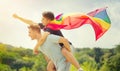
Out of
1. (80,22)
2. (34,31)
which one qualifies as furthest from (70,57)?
(80,22)

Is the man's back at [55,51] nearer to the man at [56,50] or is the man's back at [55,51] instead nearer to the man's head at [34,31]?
the man at [56,50]

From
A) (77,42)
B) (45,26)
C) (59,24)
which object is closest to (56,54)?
(45,26)

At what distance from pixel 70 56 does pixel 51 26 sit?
655 millimetres

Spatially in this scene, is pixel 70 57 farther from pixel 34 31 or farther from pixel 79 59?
pixel 79 59

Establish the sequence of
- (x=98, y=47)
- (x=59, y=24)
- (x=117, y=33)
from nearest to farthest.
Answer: (x=59, y=24) → (x=117, y=33) → (x=98, y=47)

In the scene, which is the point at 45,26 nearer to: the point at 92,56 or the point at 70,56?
the point at 70,56

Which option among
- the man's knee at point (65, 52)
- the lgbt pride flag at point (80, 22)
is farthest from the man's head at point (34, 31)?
the lgbt pride flag at point (80, 22)

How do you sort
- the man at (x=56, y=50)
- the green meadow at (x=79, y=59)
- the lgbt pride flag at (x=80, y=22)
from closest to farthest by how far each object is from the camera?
the man at (x=56, y=50) → the lgbt pride flag at (x=80, y=22) → the green meadow at (x=79, y=59)

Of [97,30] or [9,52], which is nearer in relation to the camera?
[97,30]

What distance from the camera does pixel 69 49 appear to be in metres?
3.71

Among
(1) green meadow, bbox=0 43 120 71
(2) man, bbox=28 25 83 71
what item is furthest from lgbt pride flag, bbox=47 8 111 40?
(1) green meadow, bbox=0 43 120 71

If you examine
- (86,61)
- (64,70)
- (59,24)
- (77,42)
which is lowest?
(86,61)

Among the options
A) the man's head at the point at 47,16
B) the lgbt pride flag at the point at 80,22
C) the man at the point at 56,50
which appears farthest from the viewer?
the lgbt pride flag at the point at 80,22

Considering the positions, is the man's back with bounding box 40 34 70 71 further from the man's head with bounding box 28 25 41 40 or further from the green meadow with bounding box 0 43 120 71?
the green meadow with bounding box 0 43 120 71
